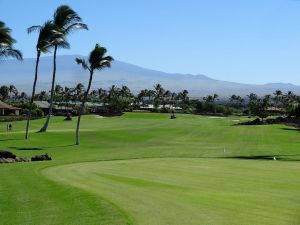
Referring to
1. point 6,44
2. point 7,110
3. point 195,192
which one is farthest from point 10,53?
point 7,110

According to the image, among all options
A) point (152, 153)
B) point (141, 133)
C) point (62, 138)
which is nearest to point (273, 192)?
point (152, 153)

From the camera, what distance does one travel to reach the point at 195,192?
1470 cm

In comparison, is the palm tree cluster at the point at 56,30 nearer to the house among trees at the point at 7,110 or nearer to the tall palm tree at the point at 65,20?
the tall palm tree at the point at 65,20

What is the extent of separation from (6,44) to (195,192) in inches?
871

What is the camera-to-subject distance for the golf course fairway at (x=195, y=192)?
36.3ft

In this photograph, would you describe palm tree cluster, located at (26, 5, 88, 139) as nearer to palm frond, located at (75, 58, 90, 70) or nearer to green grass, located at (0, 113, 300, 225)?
palm frond, located at (75, 58, 90, 70)

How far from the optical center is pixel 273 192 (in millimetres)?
15055

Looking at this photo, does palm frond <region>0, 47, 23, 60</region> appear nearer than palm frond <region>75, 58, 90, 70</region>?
Yes

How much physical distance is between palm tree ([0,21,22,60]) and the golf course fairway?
12.3m

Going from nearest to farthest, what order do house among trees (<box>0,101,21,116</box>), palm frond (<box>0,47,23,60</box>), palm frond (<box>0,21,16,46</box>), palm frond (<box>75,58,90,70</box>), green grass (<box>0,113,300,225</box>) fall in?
green grass (<box>0,113,300,225</box>) → palm frond (<box>0,21,16,46</box>) → palm frond (<box>0,47,23,60</box>) → palm frond (<box>75,58,90,70</box>) → house among trees (<box>0,101,21,116</box>)

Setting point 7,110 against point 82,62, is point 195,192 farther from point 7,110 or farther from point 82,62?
point 7,110

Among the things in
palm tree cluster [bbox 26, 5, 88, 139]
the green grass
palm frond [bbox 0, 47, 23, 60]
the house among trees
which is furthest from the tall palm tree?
the house among trees

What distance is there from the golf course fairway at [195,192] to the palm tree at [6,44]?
40.5 feet

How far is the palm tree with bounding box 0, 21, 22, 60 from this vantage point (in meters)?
31.4
